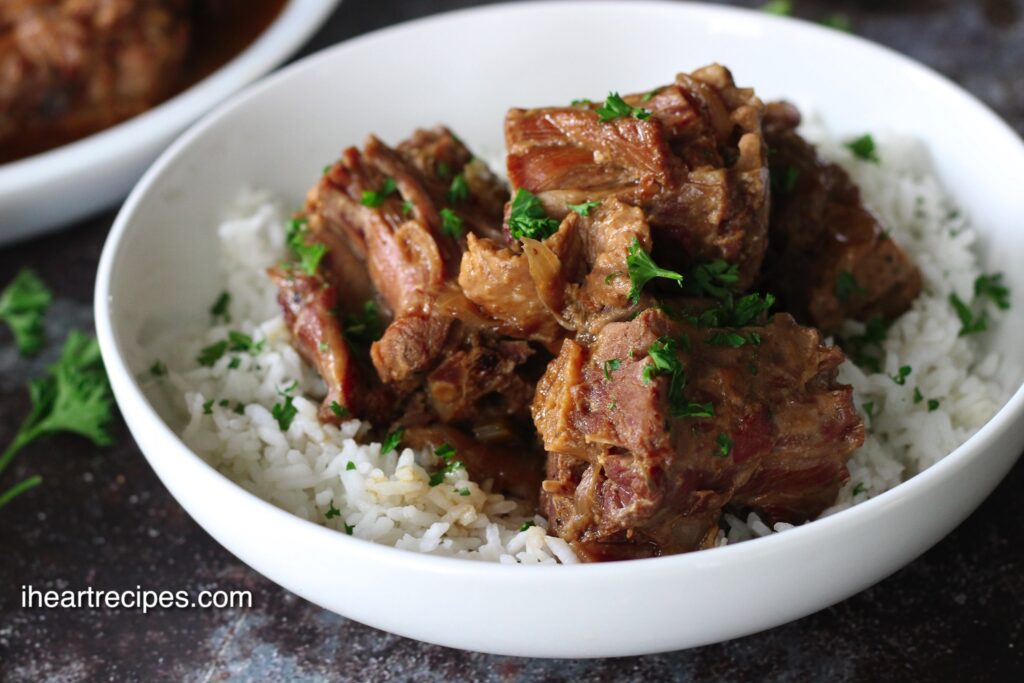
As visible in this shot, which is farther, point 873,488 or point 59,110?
point 59,110

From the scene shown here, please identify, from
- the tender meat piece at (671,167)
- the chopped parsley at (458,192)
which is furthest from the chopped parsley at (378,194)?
the tender meat piece at (671,167)

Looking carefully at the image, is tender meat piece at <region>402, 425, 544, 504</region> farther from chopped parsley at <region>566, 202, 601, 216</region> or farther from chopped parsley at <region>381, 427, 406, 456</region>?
chopped parsley at <region>566, 202, 601, 216</region>

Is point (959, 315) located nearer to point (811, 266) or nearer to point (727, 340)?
point (811, 266)

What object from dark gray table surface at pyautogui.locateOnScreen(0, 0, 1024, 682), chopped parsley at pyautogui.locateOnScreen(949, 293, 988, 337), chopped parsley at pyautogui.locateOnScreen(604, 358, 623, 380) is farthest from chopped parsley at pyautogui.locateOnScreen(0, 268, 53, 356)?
chopped parsley at pyautogui.locateOnScreen(949, 293, 988, 337)

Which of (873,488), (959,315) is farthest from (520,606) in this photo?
(959,315)

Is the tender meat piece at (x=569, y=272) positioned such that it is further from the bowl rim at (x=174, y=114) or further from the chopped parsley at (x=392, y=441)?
the bowl rim at (x=174, y=114)

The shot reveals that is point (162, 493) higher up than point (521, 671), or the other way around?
point (521, 671)

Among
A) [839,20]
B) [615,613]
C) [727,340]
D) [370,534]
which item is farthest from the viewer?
[839,20]
